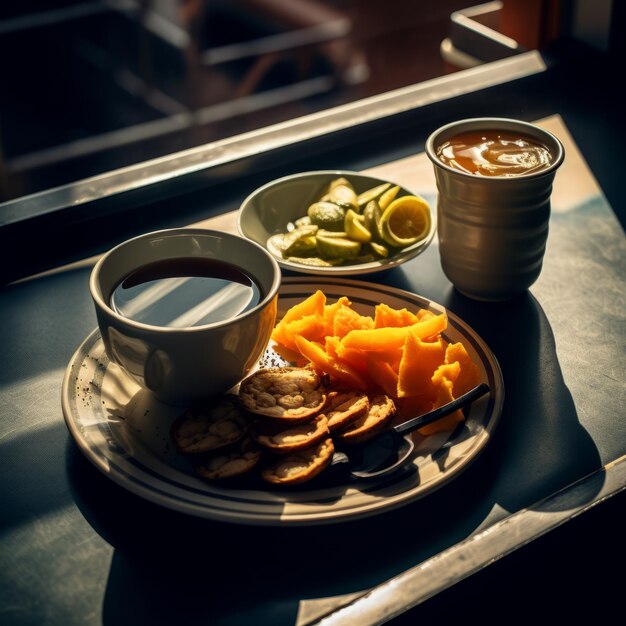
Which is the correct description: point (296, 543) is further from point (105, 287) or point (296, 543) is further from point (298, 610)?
point (105, 287)

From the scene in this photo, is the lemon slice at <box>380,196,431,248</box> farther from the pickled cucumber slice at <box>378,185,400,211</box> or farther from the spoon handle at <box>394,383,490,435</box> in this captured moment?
the spoon handle at <box>394,383,490,435</box>

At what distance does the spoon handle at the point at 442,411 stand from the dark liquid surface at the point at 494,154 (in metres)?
0.27

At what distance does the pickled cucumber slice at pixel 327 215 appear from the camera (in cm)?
112

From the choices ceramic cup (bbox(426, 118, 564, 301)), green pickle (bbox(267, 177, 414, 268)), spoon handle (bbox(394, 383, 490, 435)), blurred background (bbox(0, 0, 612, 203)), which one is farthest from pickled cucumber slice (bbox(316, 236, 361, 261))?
blurred background (bbox(0, 0, 612, 203))

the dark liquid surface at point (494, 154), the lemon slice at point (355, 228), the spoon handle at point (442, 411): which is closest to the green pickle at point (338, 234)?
the lemon slice at point (355, 228)

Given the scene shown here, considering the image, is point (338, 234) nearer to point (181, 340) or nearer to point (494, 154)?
point (494, 154)

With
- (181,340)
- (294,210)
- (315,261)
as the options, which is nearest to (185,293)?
(181,340)

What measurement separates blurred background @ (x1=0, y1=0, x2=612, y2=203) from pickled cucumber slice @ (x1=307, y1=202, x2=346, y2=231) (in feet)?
9.21

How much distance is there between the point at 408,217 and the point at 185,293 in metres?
0.37

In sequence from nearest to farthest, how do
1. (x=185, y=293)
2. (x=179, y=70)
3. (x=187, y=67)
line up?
(x=185, y=293), (x=187, y=67), (x=179, y=70)

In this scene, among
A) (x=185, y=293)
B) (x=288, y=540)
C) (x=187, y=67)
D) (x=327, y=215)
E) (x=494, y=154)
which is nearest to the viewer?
(x=288, y=540)

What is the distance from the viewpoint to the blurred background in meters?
3.99

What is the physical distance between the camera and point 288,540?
75 centimetres

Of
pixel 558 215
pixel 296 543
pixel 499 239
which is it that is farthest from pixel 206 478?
pixel 558 215
